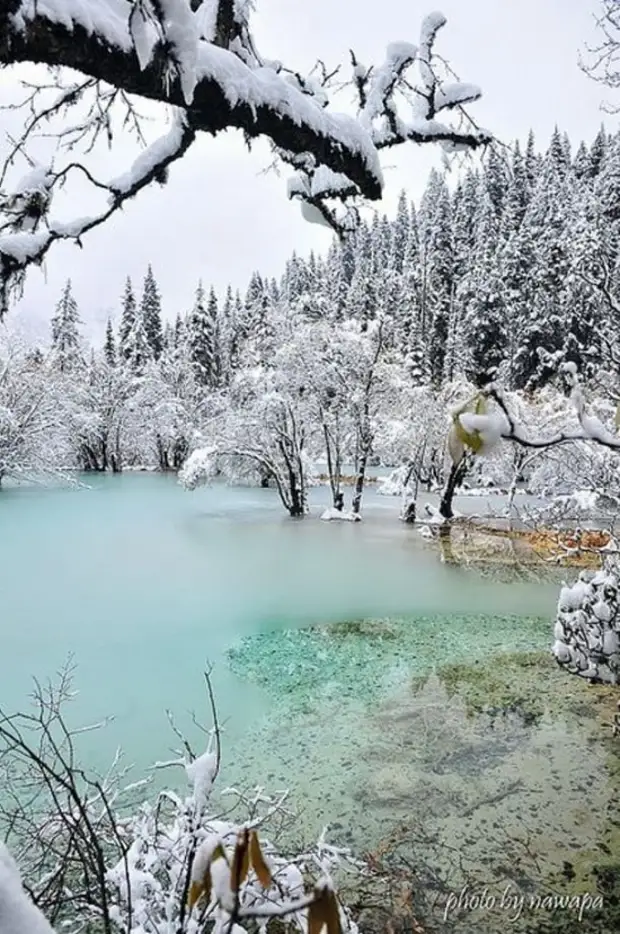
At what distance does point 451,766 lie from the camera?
12.8 feet

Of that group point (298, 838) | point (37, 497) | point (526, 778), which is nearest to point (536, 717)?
point (526, 778)

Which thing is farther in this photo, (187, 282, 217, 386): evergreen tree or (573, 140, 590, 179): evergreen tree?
(573, 140, 590, 179): evergreen tree

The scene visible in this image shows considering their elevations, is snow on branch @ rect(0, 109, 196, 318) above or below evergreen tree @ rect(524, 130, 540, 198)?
below

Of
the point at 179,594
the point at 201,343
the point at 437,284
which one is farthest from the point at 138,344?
the point at 179,594

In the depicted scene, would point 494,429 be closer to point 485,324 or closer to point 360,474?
point 360,474

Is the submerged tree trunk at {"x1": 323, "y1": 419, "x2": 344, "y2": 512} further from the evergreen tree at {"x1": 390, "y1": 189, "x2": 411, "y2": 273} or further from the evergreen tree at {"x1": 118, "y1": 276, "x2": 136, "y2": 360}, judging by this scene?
the evergreen tree at {"x1": 390, "y1": 189, "x2": 411, "y2": 273}

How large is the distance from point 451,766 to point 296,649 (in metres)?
2.60

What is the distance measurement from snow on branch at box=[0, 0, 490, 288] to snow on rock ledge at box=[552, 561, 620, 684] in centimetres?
341

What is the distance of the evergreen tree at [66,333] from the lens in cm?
2681

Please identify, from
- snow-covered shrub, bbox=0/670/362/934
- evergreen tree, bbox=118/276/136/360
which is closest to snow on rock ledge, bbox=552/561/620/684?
snow-covered shrub, bbox=0/670/362/934

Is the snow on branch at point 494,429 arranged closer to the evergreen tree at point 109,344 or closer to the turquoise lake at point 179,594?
the turquoise lake at point 179,594

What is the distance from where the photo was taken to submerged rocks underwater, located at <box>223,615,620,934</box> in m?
2.88

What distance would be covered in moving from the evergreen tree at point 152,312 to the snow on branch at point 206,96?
32.6 metres

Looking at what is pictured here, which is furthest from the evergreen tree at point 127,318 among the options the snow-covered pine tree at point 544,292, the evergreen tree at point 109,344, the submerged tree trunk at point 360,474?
the submerged tree trunk at point 360,474
